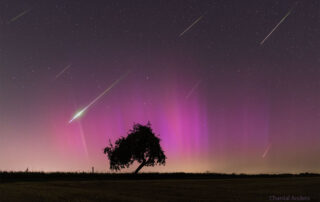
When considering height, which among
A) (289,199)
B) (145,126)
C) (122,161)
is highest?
(145,126)

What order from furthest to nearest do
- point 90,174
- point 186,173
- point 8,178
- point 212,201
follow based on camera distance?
point 186,173 < point 90,174 < point 8,178 < point 212,201

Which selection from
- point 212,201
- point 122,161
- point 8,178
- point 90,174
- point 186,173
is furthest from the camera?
point 122,161

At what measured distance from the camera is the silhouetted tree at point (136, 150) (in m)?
71.6

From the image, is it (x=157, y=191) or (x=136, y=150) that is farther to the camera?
(x=136, y=150)

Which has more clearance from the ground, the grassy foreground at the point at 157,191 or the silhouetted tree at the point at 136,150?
the silhouetted tree at the point at 136,150

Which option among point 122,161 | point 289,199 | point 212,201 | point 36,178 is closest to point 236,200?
point 212,201

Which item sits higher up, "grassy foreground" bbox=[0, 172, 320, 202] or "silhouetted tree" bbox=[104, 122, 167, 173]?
"silhouetted tree" bbox=[104, 122, 167, 173]

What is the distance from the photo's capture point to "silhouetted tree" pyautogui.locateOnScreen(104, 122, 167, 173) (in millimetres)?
71625

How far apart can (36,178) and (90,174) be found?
27.0ft

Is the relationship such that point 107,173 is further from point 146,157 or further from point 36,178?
point 146,157

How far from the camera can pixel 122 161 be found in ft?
235

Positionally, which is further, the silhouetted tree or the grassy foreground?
the silhouetted tree

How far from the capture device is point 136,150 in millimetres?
71812

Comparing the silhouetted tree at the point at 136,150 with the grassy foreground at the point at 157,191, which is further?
the silhouetted tree at the point at 136,150
